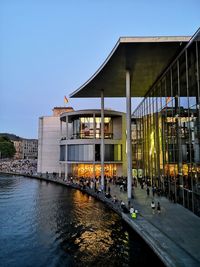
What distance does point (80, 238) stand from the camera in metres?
17.2

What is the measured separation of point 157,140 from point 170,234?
18320 millimetres

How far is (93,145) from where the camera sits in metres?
48.2

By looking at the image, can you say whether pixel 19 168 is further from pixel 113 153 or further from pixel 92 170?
pixel 113 153

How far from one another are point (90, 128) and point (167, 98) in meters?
25.9

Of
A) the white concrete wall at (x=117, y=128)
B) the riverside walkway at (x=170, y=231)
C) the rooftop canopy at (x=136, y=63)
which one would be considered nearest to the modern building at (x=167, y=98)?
the rooftop canopy at (x=136, y=63)

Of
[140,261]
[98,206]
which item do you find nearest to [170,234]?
[140,261]

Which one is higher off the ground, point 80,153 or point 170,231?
point 80,153

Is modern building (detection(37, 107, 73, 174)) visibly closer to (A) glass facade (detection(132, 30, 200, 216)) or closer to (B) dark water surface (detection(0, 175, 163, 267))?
(A) glass facade (detection(132, 30, 200, 216))

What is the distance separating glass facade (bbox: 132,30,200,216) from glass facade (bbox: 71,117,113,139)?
15.6m

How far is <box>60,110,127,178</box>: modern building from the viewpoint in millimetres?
48906

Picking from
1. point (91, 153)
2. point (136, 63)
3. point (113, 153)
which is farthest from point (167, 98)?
point (113, 153)

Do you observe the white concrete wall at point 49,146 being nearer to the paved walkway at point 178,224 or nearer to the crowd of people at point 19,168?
the crowd of people at point 19,168

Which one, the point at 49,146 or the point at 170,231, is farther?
the point at 49,146

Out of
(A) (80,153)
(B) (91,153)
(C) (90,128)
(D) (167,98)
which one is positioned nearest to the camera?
(D) (167,98)
